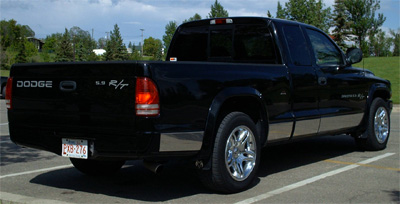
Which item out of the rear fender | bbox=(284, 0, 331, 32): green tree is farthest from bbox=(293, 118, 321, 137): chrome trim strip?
bbox=(284, 0, 331, 32): green tree

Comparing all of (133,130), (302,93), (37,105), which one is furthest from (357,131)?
(37,105)

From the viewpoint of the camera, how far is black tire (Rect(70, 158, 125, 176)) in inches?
241

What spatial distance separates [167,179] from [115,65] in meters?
2.07

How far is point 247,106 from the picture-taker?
5.60 metres

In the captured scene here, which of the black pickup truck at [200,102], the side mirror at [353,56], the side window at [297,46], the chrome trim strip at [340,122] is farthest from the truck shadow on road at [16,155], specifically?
the side mirror at [353,56]

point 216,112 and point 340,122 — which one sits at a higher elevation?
point 216,112

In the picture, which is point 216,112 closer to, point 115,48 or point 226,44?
point 226,44

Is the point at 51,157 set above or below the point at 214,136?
below

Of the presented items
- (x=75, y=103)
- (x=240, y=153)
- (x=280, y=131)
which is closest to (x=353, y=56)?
(x=280, y=131)

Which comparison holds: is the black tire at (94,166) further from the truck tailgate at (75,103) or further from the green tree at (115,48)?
the green tree at (115,48)

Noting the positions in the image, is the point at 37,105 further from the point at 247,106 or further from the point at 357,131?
the point at 357,131

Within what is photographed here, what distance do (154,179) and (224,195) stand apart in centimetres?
125

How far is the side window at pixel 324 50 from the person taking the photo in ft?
22.1

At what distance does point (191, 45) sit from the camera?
23.0 feet
